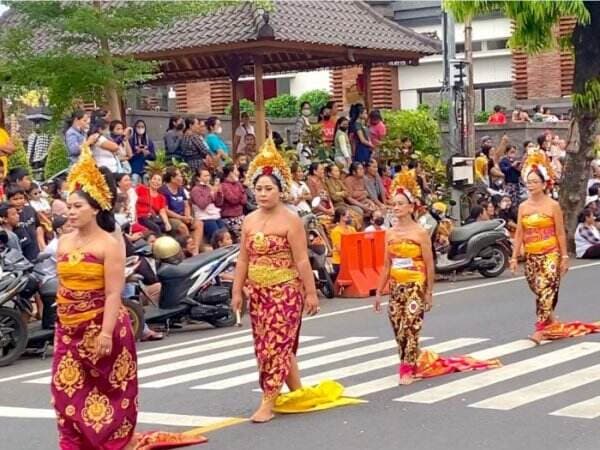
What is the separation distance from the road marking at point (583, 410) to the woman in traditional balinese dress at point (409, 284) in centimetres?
159

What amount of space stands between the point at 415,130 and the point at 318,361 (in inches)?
632

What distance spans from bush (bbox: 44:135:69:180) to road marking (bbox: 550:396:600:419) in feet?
48.3

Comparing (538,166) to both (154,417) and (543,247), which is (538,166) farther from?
(154,417)

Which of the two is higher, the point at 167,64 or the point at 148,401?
the point at 167,64

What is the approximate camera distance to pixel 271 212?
29.0 ft

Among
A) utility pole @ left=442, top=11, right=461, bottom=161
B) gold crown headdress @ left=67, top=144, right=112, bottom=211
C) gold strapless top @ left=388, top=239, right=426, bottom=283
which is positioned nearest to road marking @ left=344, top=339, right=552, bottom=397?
gold strapless top @ left=388, top=239, right=426, bottom=283

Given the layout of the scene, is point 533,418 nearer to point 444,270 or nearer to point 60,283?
point 60,283

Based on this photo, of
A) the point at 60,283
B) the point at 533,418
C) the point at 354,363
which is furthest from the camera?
the point at 354,363

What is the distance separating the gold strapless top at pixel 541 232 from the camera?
11734 mm

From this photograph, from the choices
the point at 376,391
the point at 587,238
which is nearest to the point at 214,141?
A: the point at 587,238

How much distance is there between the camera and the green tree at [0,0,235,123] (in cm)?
1878

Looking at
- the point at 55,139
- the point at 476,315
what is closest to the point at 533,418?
the point at 476,315

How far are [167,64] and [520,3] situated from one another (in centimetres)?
989

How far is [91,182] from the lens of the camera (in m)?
7.46
